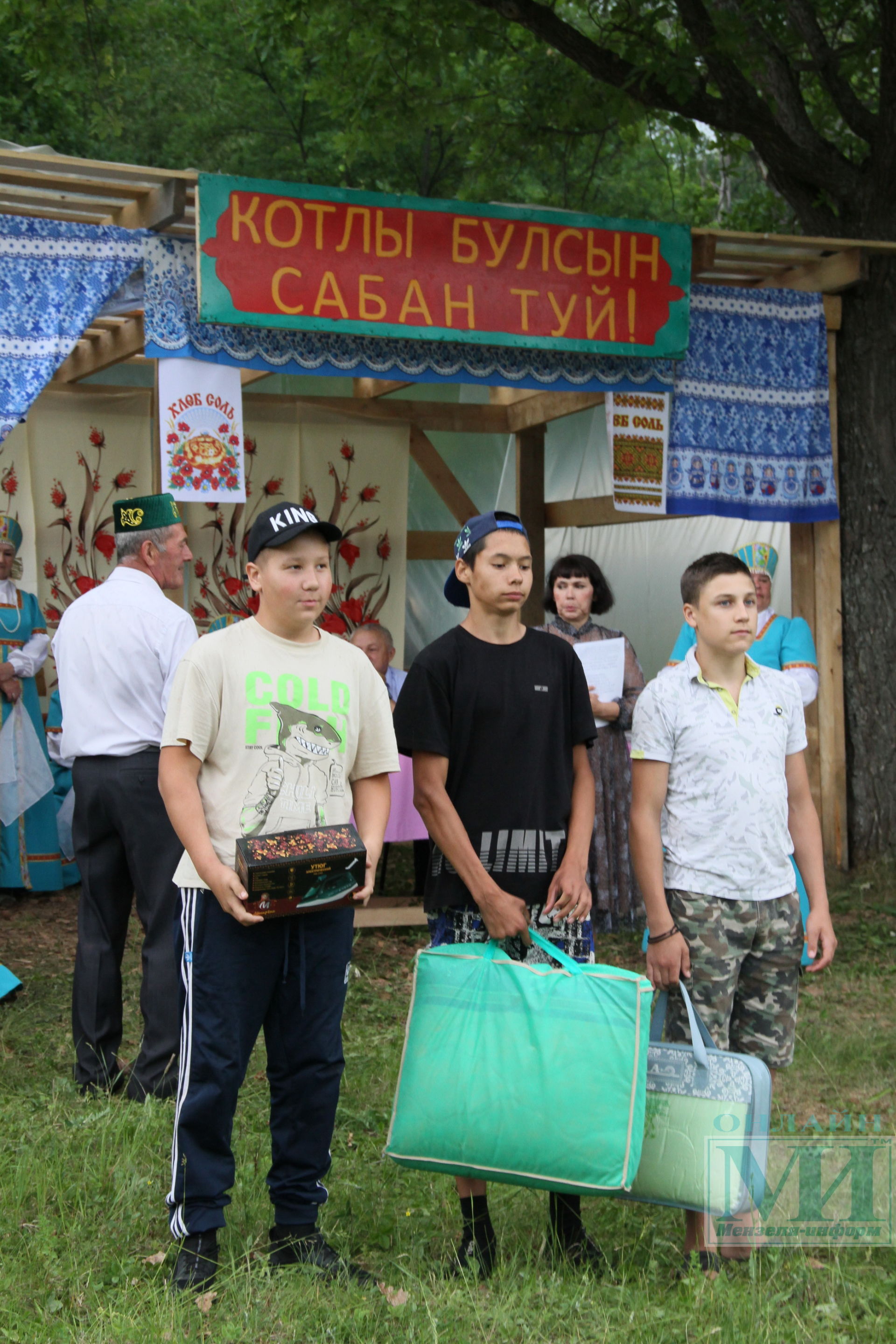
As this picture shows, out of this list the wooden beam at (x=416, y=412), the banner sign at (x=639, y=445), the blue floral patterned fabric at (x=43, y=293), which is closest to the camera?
the blue floral patterned fabric at (x=43, y=293)

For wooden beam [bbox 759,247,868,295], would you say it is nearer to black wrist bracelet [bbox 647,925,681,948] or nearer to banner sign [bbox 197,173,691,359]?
banner sign [bbox 197,173,691,359]

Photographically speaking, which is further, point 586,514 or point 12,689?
point 586,514

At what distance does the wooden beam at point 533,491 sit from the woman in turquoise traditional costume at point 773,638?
231 centimetres

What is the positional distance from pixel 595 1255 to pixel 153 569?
2.47m

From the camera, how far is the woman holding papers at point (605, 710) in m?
6.01

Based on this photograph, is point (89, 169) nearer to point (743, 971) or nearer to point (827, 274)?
point (827, 274)

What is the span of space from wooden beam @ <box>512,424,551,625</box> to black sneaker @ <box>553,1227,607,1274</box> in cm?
561

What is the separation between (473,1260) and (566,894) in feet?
2.70

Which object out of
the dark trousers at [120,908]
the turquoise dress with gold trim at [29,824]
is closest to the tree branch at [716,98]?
the turquoise dress with gold trim at [29,824]

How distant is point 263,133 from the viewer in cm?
1341

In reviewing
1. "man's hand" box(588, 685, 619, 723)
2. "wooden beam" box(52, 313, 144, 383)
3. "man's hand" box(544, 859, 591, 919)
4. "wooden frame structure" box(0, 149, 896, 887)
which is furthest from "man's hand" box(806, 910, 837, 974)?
"wooden beam" box(52, 313, 144, 383)

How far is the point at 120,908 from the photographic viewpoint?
14.1ft

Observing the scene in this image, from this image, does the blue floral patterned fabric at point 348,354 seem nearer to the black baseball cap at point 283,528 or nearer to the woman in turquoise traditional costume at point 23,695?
the woman in turquoise traditional costume at point 23,695

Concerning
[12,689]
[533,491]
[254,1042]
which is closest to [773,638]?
[533,491]
